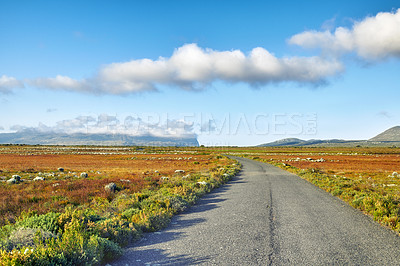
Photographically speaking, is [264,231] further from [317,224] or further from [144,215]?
[144,215]

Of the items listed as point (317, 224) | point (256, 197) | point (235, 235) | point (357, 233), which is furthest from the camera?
point (256, 197)

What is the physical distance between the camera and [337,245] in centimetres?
732

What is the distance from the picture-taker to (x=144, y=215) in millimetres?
9609

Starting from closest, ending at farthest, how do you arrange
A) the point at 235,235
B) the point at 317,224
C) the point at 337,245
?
the point at 337,245
the point at 235,235
the point at 317,224

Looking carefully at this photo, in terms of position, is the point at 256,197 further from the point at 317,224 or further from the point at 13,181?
the point at 13,181

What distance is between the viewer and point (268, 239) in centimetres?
761

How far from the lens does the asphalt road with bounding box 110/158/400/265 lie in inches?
247

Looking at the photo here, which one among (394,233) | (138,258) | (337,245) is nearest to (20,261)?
(138,258)

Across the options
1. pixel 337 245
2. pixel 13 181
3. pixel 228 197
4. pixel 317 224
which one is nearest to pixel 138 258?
pixel 337 245

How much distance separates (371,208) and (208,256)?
9.08m

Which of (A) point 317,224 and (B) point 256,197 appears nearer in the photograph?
(A) point 317,224

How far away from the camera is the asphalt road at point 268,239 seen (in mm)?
6269

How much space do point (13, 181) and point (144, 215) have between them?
2210cm

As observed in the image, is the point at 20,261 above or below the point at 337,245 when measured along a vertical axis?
above
